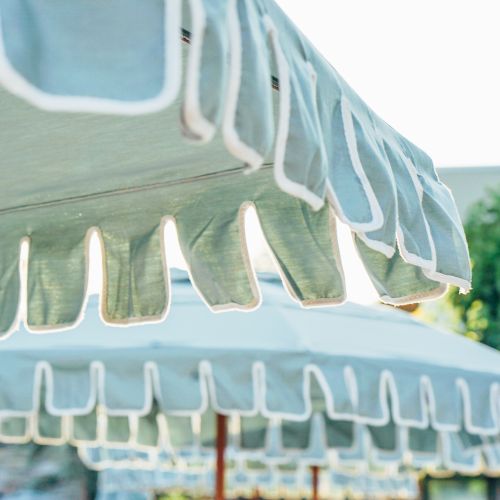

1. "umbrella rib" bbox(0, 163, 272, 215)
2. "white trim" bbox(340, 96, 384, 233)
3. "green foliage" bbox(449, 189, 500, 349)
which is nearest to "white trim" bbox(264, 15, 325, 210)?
"white trim" bbox(340, 96, 384, 233)

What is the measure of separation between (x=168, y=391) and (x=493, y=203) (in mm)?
19909

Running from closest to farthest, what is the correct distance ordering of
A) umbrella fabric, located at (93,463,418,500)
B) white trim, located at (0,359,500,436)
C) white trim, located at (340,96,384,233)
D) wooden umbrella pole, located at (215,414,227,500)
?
white trim, located at (340,96,384,233), white trim, located at (0,359,500,436), wooden umbrella pole, located at (215,414,227,500), umbrella fabric, located at (93,463,418,500)

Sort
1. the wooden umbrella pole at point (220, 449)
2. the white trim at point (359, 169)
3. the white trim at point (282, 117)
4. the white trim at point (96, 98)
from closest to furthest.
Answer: the white trim at point (96, 98)
the white trim at point (282, 117)
the white trim at point (359, 169)
the wooden umbrella pole at point (220, 449)

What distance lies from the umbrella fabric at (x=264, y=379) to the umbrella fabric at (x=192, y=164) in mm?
1161

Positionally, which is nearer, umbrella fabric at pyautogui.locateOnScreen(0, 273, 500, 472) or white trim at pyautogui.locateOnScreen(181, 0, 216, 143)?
white trim at pyautogui.locateOnScreen(181, 0, 216, 143)

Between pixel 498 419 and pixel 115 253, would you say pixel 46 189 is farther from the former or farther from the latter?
pixel 498 419

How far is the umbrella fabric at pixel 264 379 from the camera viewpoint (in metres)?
4.31

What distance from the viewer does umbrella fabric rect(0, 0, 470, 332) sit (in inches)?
53.1

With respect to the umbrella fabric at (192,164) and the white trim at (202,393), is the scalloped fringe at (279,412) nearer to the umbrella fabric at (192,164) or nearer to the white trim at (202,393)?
the white trim at (202,393)

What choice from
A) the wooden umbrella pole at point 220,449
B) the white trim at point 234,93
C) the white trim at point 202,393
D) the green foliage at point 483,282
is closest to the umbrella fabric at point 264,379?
the white trim at point 202,393

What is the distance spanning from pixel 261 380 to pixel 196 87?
3115 mm

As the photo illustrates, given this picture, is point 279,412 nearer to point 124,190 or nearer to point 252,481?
point 124,190

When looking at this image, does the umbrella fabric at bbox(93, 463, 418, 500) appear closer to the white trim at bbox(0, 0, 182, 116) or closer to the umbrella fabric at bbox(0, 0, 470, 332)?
the umbrella fabric at bbox(0, 0, 470, 332)

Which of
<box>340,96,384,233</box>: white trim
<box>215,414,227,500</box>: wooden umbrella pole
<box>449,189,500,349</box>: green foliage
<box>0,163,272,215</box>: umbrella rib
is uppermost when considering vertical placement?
<box>340,96,384,233</box>: white trim
